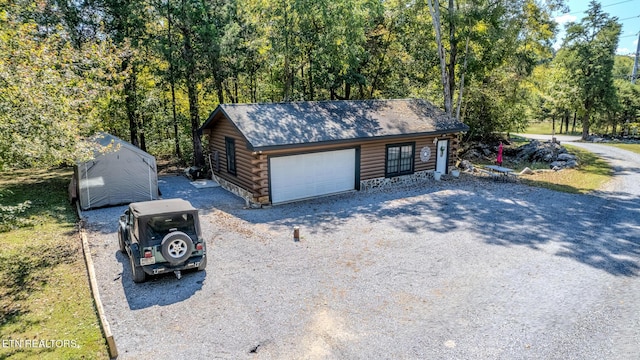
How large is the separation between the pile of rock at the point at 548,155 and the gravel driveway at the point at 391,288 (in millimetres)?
10641

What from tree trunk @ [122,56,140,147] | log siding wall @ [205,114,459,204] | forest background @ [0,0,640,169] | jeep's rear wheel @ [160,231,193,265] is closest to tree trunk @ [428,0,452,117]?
forest background @ [0,0,640,169]

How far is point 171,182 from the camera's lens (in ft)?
62.2

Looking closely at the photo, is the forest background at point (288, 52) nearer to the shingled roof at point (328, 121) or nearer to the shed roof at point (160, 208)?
the shingled roof at point (328, 121)

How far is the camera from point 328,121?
16672 millimetres

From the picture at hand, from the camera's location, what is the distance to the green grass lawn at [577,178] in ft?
58.8

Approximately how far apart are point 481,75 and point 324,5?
9.97 meters

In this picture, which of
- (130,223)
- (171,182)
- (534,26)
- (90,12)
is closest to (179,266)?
(130,223)

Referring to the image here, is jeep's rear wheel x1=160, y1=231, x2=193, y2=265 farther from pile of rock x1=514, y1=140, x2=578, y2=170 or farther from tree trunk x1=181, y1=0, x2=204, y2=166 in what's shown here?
pile of rock x1=514, y1=140, x2=578, y2=170

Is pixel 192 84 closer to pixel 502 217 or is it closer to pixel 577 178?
pixel 502 217

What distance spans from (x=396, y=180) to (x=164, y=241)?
40.1ft

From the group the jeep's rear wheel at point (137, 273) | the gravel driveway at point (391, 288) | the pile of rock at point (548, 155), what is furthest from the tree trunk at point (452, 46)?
the jeep's rear wheel at point (137, 273)

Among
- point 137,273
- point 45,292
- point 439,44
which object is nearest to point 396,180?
point 439,44

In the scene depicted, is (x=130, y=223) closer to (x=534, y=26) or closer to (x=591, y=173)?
(x=591, y=173)

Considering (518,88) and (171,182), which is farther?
(518,88)
